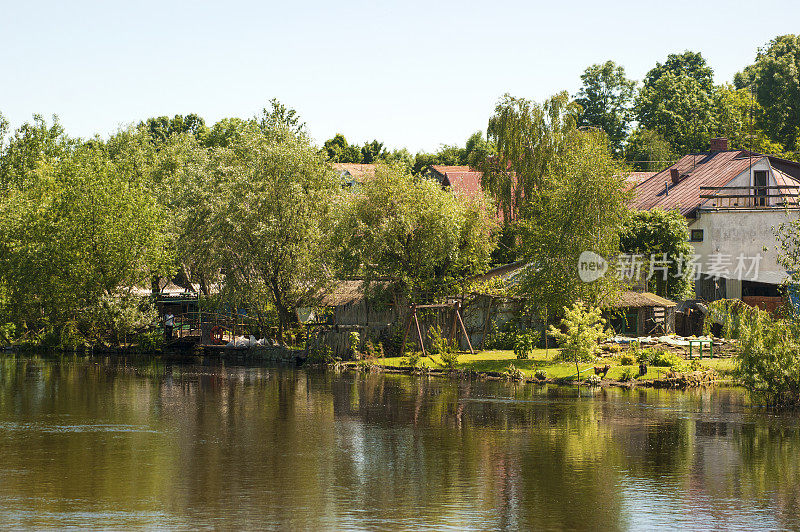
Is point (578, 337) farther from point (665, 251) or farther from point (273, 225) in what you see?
point (273, 225)

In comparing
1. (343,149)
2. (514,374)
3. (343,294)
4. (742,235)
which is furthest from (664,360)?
(343,149)

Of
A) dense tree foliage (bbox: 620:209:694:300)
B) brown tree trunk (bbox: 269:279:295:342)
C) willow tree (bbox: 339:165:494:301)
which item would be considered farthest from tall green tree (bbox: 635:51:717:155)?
brown tree trunk (bbox: 269:279:295:342)

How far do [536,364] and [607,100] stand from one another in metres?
88.3

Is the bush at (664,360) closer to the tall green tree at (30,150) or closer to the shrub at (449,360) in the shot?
the shrub at (449,360)

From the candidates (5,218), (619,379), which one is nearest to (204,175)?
(5,218)

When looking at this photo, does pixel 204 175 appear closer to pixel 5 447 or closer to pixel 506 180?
pixel 506 180

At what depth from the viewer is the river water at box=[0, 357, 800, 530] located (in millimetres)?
22656

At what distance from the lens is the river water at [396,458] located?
2266 cm

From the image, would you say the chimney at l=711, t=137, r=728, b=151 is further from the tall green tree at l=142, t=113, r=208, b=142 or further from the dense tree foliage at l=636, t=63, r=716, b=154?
the tall green tree at l=142, t=113, r=208, b=142

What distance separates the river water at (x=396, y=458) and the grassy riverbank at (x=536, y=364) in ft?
9.10

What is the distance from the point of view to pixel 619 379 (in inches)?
1831

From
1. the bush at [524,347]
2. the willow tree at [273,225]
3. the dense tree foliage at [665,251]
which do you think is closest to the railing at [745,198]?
the dense tree foliage at [665,251]

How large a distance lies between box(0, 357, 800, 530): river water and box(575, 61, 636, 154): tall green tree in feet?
295

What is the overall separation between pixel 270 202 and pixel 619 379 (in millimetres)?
25964
